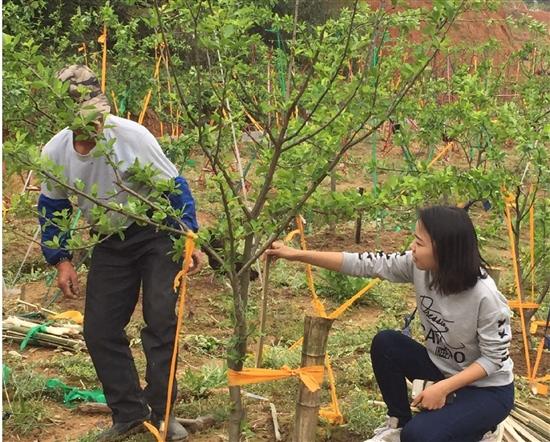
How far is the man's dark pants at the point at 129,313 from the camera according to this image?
121 inches

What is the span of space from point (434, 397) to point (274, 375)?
1.92 ft

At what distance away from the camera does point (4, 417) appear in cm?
348

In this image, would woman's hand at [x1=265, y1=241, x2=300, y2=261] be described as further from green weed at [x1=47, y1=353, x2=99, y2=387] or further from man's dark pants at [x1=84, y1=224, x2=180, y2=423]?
green weed at [x1=47, y1=353, x2=99, y2=387]

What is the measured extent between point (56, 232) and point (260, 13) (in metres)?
1.28

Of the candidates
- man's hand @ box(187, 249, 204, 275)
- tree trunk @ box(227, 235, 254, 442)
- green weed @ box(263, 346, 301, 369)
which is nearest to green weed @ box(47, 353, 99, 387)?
green weed @ box(263, 346, 301, 369)

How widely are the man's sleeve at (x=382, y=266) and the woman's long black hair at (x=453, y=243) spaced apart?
284 millimetres

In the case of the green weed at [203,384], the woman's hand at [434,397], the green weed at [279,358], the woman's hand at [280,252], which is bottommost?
the green weed at [203,384]

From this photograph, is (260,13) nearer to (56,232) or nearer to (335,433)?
(56,232)

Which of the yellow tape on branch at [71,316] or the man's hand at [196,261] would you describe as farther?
the yellow tape on branch at [71,316]

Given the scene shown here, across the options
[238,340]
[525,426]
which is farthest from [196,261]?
[525,426]

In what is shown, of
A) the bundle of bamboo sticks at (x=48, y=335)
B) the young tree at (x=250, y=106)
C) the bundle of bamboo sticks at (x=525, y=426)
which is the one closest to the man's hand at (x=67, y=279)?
the young tree at (x=250, y=106)

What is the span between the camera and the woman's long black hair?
9.08ft

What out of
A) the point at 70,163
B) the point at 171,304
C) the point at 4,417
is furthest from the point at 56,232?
the point at 4,417

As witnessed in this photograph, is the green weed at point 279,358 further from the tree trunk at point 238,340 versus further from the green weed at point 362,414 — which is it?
the tree trunk at point 238,340
